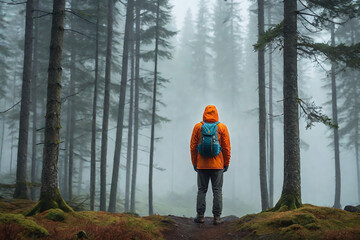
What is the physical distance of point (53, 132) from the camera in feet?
20.9

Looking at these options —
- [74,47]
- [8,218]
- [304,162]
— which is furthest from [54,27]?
[304,162]

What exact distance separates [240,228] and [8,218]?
437 centimetres

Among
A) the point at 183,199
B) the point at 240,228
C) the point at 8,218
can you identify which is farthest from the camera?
the point at 183,199

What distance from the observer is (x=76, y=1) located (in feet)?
58.7

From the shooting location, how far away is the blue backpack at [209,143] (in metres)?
6.08

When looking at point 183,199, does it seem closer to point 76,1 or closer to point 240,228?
point 76,1

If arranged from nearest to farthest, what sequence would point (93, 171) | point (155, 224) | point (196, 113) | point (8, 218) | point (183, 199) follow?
point (8, 218), point (155, 224), point (93, 171), point (183, 199), point (196, 113)

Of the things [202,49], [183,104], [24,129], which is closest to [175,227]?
[24,129]

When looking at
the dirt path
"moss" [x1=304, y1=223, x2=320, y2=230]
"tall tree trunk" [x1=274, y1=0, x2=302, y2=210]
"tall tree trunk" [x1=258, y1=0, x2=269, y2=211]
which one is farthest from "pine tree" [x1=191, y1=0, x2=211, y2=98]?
"moss" [x1=304, y1=223, x2=320, y2=230]

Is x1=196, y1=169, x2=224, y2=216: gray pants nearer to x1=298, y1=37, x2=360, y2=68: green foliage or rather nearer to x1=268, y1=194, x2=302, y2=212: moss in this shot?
x1=268, y1=194, x2=302, y2=212: moss

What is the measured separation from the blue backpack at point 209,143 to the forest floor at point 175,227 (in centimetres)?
173

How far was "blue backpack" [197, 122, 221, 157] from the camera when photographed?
20.0 ft

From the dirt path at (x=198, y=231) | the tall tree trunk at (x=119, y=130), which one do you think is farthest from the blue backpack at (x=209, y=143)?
the tall tree trunk at (x=119, y=130)

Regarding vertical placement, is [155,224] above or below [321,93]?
below
